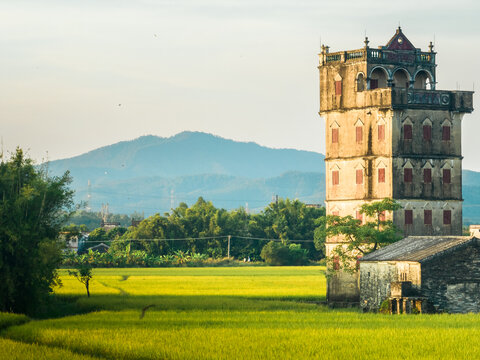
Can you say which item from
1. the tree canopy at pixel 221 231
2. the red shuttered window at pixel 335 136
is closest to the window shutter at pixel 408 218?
the red shuttered window at pixel 335 136

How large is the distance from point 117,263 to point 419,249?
76.2m

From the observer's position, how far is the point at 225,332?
4416 cm

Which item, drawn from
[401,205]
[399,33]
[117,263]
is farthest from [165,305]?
[117,263]

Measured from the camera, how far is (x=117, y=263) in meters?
131

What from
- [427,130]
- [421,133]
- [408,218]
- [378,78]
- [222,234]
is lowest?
[408,218]

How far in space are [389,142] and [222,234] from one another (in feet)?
234

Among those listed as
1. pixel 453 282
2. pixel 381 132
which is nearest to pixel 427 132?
pixel 381 132

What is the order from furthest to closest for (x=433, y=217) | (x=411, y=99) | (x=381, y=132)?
(x=433, y=217) → (x=381, y=132) → (x=411, y=99)

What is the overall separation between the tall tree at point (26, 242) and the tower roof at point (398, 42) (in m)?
30.9

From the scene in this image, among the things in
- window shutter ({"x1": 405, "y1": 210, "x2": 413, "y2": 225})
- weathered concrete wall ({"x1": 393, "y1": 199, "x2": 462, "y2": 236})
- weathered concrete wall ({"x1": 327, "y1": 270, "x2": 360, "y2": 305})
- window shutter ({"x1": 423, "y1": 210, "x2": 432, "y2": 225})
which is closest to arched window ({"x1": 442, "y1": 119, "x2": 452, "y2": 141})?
weathered concrete wall ({"x1": 393, "y1": 199, "x2": 462, "y2": 236})

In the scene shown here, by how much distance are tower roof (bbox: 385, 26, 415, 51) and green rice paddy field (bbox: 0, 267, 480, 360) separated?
80.6ft

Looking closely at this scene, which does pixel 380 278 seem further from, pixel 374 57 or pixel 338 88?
pixel 374 57

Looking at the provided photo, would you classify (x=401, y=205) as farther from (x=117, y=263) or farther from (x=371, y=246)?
(x=117, y=263)

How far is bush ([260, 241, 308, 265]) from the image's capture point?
137 metres
